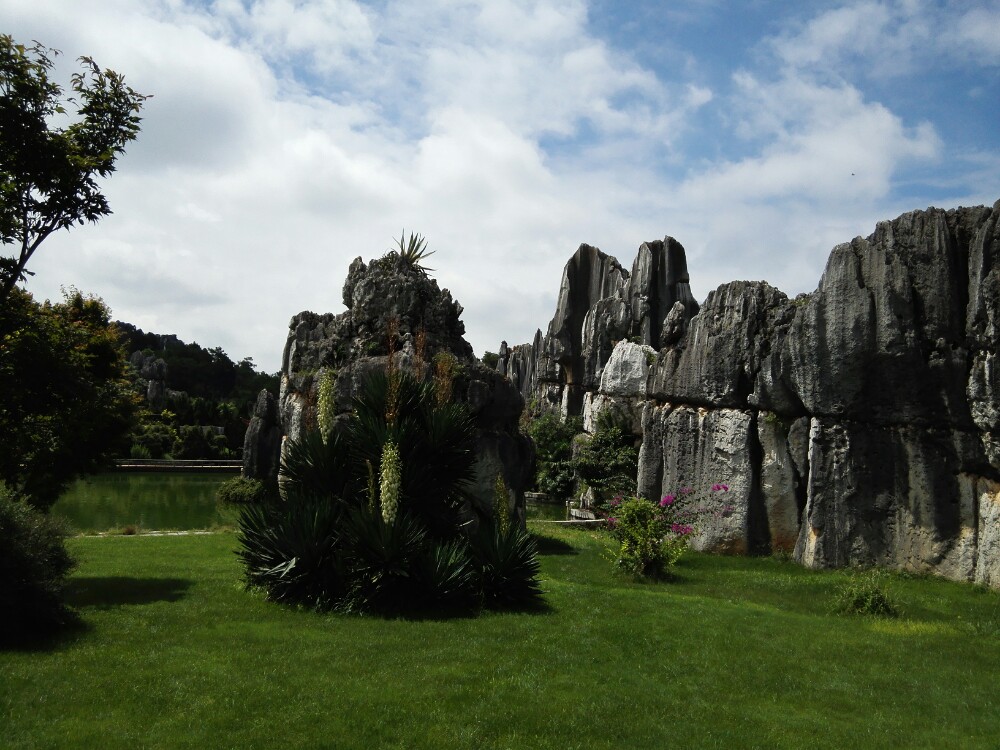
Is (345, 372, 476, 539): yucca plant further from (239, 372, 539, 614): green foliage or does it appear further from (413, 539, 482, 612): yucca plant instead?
(413, 539, 482, 612): yucca plant

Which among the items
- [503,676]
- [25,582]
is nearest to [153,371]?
[25,582]

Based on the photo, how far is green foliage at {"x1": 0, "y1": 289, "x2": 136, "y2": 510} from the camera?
417 inches

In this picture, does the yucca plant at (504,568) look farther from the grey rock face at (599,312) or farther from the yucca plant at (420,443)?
the grey rock face at (599,312)

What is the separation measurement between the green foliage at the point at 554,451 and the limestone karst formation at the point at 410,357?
56.4 ft

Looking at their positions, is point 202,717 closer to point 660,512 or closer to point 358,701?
point 358,701

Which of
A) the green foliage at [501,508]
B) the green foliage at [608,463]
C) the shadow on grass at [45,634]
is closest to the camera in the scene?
the shadow on grass at [45,634]

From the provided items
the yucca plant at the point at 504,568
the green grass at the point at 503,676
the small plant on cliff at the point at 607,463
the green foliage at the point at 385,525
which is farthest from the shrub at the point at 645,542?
the small plant on cliff at the point at 607,463

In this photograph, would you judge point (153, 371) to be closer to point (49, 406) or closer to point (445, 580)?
point (49, 406)

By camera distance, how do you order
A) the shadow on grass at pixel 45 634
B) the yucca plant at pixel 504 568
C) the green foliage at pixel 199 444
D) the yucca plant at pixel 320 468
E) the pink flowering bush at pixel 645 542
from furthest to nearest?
the green foliage at pixel 199 444, the pink flowering bush at pixel 645 542, the yucca plant at pixel 320 468, the yucca plant at pixel 504 568, the shadow on grass at pixel 45 634

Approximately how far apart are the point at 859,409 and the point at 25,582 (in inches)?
537

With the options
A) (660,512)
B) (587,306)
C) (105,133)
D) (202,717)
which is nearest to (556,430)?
(587,306)

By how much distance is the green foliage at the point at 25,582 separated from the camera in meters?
8.24

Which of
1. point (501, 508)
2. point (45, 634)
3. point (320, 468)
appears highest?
point (320, 468)

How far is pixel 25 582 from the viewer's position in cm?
844
